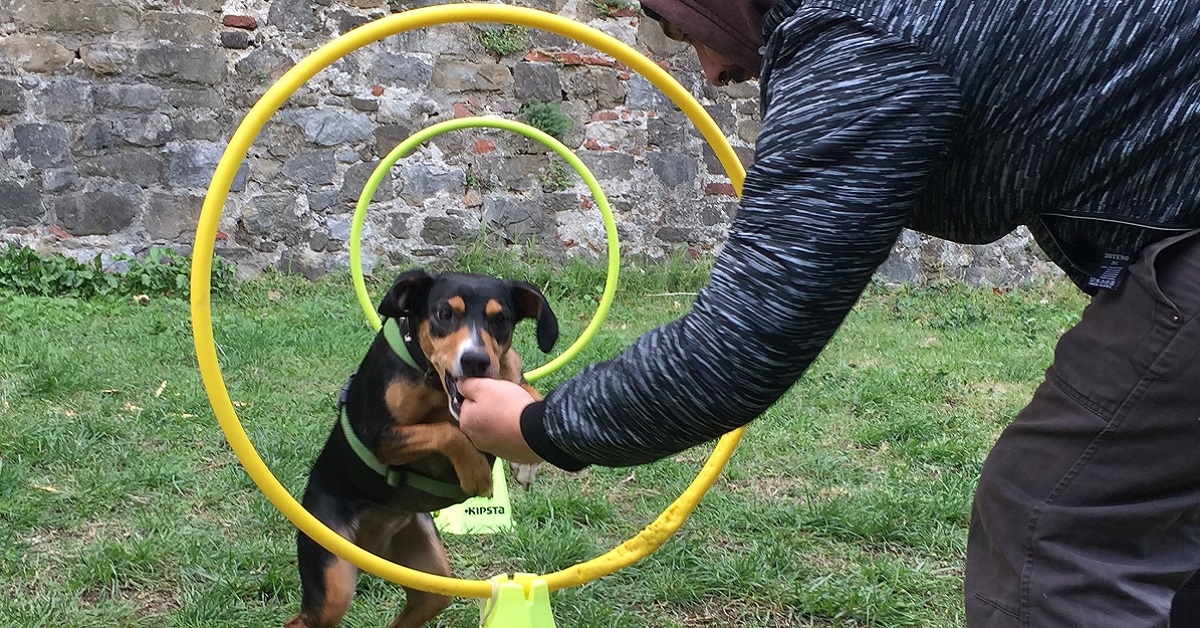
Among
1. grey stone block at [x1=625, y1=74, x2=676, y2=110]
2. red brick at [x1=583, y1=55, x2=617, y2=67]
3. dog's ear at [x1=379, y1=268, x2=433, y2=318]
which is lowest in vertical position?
dog's ear at [x1=379, y1=268, x2=433, y2=318]

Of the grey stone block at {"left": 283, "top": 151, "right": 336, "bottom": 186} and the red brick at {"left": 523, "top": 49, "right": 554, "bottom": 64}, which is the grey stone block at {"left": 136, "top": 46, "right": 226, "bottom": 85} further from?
the red brick at {"left": 523, "top": 49, "right": 554, "bottom": 64}

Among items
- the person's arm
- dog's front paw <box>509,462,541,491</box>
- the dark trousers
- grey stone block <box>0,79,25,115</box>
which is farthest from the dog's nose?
grey stone block <box>0,79,25,115</box>

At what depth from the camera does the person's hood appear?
1489 mm

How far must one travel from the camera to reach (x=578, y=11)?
7.63 metres

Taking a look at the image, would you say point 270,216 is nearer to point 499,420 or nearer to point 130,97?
point 130,97

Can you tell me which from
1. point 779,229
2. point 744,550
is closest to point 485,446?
point 779,229

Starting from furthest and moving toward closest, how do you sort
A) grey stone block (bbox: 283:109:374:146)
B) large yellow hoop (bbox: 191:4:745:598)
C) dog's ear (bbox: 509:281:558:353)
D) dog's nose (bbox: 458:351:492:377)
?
grey stone block (bbox: 283:109:374:146)
dog's ear (bbox: 509:281:558:353)
dog's nose (bbox: 458:351:492:377)
large yellow hoop (bbox: 191:4:745:598)

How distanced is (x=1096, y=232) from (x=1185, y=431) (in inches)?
11.3

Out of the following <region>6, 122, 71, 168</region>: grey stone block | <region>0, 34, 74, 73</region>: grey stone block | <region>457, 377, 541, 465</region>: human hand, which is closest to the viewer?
<region>457, 377, 541, 465</region>: human hand

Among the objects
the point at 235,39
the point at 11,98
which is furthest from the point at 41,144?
the point at 235,39

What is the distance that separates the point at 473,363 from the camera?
2.74 metres

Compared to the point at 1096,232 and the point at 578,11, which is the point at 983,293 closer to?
the point at 578,11

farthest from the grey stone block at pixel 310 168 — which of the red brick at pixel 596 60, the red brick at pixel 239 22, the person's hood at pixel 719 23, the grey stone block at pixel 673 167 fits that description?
the person's hood at pixel 719 23

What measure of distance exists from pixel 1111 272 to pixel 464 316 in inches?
75.6
